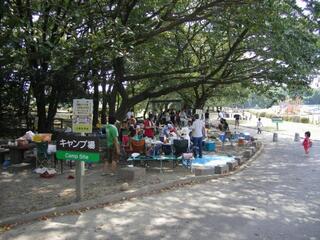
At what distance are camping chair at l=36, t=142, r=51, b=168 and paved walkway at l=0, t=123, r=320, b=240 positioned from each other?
423 cm

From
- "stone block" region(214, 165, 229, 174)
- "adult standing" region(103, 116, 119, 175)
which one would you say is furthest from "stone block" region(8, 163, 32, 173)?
"stone block" region(214, 165, 229, 174)

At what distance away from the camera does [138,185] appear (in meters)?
10.6

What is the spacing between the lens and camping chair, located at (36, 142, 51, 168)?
12.7 meters

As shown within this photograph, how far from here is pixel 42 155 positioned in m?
13.0

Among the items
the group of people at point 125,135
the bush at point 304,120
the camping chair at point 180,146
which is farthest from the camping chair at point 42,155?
the bush at point 304,120

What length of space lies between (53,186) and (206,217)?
409 centimetres

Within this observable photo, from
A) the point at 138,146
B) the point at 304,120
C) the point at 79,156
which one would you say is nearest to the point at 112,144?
the point at 138,146

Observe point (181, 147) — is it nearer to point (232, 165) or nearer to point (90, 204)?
point (232, 165)

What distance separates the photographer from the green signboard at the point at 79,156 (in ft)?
27.6

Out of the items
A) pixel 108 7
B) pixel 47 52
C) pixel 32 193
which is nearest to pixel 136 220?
pixel 32 193

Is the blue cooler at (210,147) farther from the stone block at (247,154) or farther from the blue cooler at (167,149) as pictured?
the blue cooler at (167,149)

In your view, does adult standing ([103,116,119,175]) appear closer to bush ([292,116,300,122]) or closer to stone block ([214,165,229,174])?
stone block ([214,165,229,174])

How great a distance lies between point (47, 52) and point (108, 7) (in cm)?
552

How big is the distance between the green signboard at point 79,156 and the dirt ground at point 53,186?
0.89 m
